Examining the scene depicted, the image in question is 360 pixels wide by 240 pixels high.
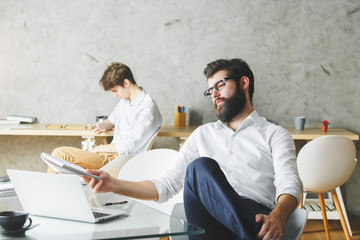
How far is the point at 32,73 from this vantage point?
4.02 metres

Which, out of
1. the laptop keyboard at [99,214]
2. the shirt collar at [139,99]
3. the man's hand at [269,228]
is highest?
the shirt collar at [139,99]

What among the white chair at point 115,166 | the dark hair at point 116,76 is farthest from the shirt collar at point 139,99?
the white chair at point 115,166

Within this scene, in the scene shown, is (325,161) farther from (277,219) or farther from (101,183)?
(101,183)

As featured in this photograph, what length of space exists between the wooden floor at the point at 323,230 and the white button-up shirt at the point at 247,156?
1562 millimetres

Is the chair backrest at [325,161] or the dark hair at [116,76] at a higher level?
the dark hair at [116,76]

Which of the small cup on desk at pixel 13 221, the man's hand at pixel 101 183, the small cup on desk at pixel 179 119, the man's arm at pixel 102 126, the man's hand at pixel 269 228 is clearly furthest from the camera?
the small cup on desk at pixel 179 119

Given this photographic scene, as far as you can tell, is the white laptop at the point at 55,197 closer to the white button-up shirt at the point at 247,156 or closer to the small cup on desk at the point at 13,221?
the small cup on desk at the point at 13,221

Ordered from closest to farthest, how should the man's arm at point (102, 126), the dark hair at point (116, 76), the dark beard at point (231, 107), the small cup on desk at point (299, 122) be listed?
the dark beard at point (231, 107)
the dark hair at point (116, 76)
the man's arm at point (102, 126)
the small cup on desk at point (299, 122)

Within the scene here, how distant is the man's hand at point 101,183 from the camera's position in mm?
1458

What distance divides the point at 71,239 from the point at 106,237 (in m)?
0.09

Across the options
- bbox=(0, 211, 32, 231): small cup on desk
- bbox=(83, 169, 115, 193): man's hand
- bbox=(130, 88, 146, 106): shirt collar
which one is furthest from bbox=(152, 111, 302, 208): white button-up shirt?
bbox=(130, 88, 146, 106): shirt collar

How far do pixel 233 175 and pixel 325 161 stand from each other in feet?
3.67

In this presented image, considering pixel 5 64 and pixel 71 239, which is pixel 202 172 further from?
pixel 5 64

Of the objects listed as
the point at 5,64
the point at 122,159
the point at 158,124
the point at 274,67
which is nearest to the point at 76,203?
the point at 122,159
